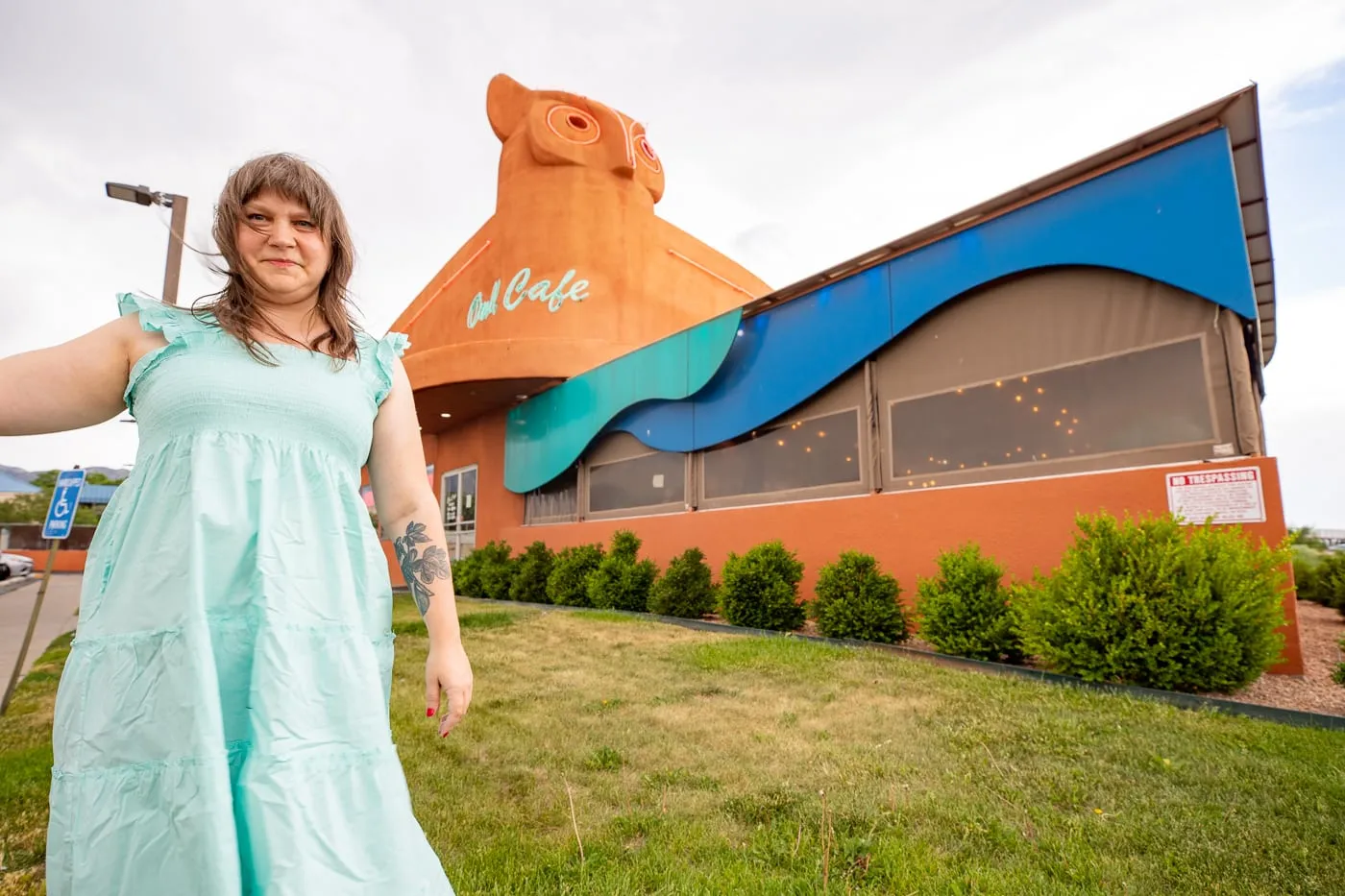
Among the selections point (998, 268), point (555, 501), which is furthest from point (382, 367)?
point (555, 501)

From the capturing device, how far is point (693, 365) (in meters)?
11.5

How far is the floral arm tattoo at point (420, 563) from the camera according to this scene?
169 cm

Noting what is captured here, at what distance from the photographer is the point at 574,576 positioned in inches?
488

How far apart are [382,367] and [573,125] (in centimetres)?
1738

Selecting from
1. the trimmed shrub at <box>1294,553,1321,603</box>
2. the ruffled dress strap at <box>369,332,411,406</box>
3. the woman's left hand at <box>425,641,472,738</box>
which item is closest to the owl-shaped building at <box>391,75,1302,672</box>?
the trimmed shrub at <box>1294,553,1321,603</box>

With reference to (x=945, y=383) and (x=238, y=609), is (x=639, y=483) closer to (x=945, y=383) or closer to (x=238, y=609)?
(x=945, y=383)

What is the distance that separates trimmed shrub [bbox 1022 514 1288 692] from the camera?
4840 millimetres

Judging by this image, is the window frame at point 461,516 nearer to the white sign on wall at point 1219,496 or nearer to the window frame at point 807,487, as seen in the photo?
the window frame at point 807,487

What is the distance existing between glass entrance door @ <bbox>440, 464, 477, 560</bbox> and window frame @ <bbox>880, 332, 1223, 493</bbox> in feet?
40.0

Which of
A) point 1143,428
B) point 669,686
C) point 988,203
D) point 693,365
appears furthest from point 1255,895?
point 693,365

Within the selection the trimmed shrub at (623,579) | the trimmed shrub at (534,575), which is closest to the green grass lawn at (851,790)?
the trimmed shrub at (623,579)

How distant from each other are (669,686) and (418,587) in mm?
4203

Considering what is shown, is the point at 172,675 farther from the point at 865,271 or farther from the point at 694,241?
the point at 694,241

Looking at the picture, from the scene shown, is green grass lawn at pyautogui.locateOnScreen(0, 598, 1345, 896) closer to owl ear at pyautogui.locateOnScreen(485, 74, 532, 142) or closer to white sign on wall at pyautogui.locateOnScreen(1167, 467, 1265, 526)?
white sign on wall at pyautogui.locateOnScreen(1167, 467, 1265, 526)
